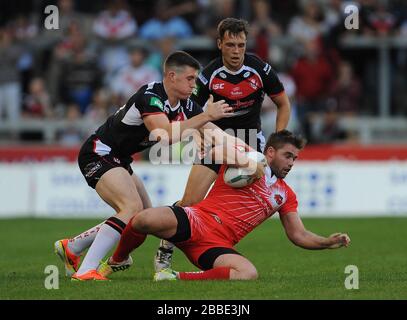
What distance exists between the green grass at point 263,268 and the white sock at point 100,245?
0.28 meters

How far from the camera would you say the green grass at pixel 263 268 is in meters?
8.61

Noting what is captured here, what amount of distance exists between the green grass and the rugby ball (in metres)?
0.95

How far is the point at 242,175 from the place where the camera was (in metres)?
9.55

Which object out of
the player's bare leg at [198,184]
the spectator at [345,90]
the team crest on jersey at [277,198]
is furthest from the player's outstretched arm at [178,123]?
the spectator at [345,90]

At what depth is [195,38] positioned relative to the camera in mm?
22125

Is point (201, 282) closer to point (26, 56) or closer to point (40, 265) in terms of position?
point (40, 265)

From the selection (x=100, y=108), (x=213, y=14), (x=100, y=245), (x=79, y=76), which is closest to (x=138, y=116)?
(x=100, y=245)

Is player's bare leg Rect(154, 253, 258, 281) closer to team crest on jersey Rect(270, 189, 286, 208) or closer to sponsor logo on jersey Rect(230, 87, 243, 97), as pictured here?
team crest on jersey Rect(270, 189, 286, 208)

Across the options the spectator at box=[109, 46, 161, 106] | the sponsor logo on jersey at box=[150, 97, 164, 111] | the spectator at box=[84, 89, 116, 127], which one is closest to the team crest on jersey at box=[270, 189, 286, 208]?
the sponsor logo on jersey at box=[150, 97, 164, 111]

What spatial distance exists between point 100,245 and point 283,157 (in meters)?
1.97

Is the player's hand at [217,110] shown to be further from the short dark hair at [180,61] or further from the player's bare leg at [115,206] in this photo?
the player's bare leg at [115,206]

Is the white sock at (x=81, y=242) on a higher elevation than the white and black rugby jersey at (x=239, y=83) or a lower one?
lower
